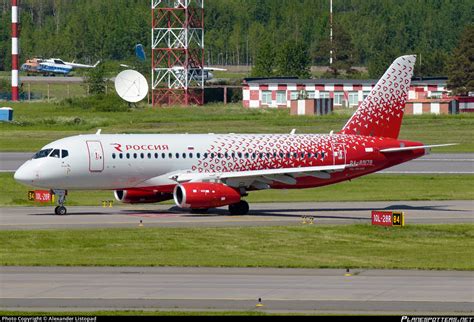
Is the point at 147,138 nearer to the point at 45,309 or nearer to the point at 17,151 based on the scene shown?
Answer: the point at 45,309

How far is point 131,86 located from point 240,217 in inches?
3566

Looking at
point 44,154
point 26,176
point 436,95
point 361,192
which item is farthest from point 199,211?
point 436,95

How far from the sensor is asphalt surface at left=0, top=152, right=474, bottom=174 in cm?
8865

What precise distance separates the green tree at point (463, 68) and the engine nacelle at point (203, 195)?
12516cm

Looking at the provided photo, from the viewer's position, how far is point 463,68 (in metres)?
184

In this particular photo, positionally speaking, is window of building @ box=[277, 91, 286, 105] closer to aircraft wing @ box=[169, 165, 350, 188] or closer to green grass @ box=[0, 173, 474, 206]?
green grass @ box=[0, 173, 474, 206]

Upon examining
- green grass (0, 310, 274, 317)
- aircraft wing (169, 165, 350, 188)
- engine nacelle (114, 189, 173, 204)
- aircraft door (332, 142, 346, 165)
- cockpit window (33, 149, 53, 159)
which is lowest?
engine nacelle (114, 189, 173, 204)

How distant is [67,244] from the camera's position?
4866cm

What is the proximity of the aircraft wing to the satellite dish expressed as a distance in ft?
286

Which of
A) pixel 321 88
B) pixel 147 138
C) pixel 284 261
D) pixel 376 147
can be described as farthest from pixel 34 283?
pixel 321 88

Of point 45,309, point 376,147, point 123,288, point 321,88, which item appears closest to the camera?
point 45,309

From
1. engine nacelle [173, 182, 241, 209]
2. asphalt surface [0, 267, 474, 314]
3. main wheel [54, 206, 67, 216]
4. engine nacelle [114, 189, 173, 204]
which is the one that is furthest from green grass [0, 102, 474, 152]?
asphalt surface [0, 267, 474, 314]

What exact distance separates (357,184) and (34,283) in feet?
147

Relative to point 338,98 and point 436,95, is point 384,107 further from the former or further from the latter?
point 436,95
